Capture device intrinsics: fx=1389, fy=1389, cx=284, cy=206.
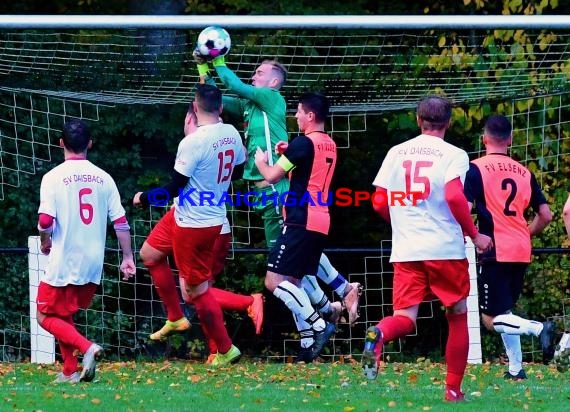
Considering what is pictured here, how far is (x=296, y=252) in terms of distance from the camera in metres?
10.5

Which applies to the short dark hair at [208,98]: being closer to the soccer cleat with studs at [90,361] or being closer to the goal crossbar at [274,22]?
the goal crossbar at [274,22]

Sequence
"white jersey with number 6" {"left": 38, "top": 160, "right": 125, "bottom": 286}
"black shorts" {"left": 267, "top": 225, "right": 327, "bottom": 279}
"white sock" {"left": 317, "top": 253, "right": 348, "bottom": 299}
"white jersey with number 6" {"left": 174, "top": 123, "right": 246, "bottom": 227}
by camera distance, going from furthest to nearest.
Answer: "white sock" {"left": 317, "top": 253, "right": 348, "bottom": 299}, "black shorts" {"left": 267, "top": 225, "right": 327, "bottom": 279}, "white jersey with number 6" {"left": 174, "top": 123, "right": 246, "bottom": 227}, "white jersey with number 6" {"left": 38, "top": 160, "right": 125, "bottom": 286}

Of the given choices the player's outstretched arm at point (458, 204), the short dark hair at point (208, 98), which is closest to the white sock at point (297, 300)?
the short dark hair at point (208, 98)

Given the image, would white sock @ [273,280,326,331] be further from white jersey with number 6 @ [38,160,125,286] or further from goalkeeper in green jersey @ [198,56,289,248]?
white jersey with number 6 @ [38,160,125,286]

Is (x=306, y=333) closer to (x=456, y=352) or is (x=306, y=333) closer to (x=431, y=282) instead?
(x=431, y=282)

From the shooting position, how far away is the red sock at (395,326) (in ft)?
26.4

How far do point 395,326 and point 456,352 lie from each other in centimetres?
39

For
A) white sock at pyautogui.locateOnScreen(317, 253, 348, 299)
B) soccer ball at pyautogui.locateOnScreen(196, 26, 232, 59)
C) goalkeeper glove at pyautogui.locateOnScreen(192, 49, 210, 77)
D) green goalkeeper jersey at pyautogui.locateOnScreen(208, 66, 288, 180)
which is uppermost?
soccer ball at pyautogui.locateOnScreen(196, 26, 232, 59)

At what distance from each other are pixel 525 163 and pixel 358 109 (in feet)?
7.15

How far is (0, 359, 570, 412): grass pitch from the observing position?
7.80 metres

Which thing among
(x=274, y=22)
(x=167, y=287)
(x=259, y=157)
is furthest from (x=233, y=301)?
(x=274, y=22)

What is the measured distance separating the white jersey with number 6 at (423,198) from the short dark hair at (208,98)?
222 centimetres

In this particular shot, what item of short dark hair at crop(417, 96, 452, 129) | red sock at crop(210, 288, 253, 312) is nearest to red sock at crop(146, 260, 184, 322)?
red sock at crop(210, 288, 253, 312)

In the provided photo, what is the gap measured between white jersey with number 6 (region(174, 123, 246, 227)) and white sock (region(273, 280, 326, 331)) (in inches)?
29.7
